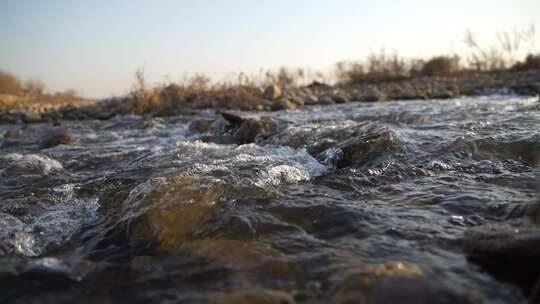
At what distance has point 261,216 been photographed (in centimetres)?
211

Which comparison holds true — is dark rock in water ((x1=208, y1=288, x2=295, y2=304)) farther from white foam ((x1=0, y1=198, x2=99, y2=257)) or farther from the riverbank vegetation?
the riverbank vegetation

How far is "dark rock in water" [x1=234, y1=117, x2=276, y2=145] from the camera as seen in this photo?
16.1 feet

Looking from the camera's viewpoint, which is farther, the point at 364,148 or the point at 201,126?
the point at 201,126

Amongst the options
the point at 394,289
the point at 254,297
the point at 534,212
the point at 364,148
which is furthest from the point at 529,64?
the point at 254,297

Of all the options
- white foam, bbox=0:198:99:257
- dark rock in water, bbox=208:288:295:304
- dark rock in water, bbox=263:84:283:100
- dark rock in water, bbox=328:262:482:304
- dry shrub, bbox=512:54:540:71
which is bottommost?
dark rock in water, bbox=208:288:295:304

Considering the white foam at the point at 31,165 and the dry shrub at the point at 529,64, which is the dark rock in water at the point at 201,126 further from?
the dry shrub at the point at 529,64

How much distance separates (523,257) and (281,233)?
3.33ft

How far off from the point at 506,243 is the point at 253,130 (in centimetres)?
376

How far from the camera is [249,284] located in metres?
1.47

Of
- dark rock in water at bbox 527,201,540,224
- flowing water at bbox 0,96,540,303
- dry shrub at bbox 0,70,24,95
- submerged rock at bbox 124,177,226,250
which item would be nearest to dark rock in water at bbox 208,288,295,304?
flowing water at bbox 0,96,540,303

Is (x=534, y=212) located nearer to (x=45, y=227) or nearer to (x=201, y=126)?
(x=45, y=227)

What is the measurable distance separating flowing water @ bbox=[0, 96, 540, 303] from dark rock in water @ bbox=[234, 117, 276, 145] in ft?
2.90

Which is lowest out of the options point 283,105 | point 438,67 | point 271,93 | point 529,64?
point 283,105

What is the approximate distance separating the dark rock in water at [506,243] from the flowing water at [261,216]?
0.21 ft
